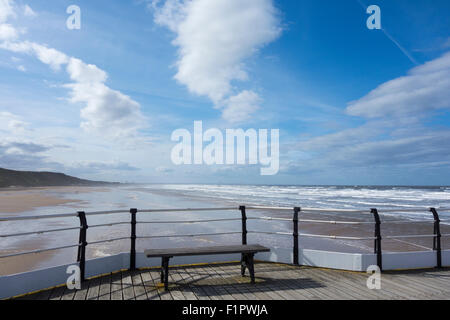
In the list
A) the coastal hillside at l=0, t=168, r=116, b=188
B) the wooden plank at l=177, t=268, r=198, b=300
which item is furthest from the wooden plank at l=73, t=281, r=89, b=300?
the coastal hillside at l=0, t=168, r=116, b=188

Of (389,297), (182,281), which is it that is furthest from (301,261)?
(182,281)

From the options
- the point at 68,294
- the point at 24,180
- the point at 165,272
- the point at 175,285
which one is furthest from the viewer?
the point at 24,180

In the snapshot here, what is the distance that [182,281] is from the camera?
433 cm

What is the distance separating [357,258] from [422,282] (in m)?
0.89

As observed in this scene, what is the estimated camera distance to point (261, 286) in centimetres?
414

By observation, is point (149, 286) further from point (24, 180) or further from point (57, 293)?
point (24, 180)

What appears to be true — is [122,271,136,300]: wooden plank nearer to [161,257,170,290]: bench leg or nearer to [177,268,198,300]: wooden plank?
[161,257,170,290]: bench leg

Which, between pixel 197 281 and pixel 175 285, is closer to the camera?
pixel 175 285

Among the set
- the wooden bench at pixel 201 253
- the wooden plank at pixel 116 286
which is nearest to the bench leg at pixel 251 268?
the wooden bench at pixel 201 253

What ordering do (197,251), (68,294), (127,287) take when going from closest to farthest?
(68,294) → (127,287) → (197,251)

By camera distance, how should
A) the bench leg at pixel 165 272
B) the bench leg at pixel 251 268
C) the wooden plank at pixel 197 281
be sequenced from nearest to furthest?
the wooden plank at pixel 197 281, the bench leg at pixel 165 272, the bench leg at pixel 251 268

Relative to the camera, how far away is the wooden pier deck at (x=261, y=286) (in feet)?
12.4

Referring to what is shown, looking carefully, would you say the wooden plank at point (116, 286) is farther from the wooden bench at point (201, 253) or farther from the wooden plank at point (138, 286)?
the wooden bench at point (201, 253)

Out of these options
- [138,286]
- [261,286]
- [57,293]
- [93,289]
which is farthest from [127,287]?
[261,286]
